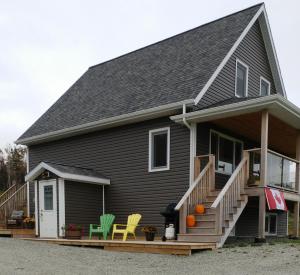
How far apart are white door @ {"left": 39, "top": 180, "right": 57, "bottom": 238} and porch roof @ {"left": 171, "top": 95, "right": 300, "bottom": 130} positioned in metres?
4.51

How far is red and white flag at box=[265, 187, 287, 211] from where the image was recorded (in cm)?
1092

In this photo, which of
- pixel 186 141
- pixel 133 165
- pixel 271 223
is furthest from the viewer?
pixel 271 223

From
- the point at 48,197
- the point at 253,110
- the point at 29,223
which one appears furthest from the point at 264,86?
the point at 29,223

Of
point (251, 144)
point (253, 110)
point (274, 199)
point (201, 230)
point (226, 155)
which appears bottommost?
point (201, 230)

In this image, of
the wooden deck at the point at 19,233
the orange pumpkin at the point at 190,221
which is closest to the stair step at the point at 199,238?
the orange pumpkin at the point at 190,221

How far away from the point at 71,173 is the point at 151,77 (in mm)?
4275

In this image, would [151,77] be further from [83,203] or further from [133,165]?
[83,203]

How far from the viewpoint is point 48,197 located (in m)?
13.9

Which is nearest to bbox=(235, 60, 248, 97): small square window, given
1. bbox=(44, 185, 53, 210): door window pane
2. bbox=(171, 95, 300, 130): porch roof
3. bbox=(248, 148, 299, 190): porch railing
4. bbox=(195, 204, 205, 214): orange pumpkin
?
bbox=(248, 148, 299, 190): porch railing

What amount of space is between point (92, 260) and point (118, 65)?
10983 mm

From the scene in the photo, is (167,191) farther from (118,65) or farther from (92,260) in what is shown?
(118,65)

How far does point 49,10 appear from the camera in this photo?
16.1 metres

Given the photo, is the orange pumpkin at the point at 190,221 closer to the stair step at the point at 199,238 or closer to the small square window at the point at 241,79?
the stair step at the point at 199,238

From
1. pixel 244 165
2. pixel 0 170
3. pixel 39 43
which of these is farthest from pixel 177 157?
pixel 0 170
